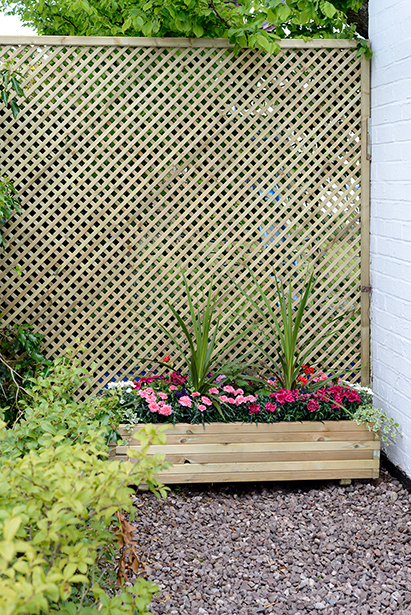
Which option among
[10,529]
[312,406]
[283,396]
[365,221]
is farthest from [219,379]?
→ [10,529]

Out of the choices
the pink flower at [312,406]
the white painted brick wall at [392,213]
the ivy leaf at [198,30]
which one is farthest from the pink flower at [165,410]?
the ivy leaf at [198,30]

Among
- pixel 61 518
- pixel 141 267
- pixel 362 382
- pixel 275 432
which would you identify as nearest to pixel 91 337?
pixel 141 267

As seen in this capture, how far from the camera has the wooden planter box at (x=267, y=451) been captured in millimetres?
2688

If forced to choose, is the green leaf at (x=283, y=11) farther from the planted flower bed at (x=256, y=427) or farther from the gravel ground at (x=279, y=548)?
A: the gravel ground at (x=279, y=548)

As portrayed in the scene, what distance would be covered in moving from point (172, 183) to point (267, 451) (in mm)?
1616

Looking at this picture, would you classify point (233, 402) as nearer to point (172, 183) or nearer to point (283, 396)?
point (283, 396)

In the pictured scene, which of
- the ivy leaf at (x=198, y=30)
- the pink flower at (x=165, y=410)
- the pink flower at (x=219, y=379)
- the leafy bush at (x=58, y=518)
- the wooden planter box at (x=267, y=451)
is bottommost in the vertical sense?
the wooden planter box at (x=267, y=451)

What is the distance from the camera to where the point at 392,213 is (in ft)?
9.49

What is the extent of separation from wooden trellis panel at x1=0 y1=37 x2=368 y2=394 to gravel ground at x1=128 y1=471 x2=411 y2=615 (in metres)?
0.86

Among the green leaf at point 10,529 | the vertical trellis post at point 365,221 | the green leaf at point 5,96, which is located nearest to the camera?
the green leaf at point 10,529

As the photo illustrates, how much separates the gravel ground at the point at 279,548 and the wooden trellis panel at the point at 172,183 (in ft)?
2.82

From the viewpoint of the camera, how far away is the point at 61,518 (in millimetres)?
1097

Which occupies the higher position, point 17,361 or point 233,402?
point 17,361

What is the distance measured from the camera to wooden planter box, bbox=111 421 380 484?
8.82ft
